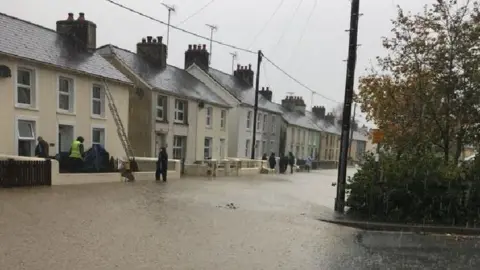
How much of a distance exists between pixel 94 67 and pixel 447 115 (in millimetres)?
15327

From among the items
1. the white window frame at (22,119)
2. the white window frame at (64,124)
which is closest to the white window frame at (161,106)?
the white window frame at (64,124)

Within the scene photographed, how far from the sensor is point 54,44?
72.1 ft

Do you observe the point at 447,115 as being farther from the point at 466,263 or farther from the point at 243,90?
the point at 243,90

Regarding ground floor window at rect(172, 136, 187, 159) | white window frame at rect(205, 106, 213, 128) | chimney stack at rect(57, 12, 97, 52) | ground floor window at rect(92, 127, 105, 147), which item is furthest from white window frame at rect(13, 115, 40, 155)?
white window frame at rect(205, 106, 213, 128)

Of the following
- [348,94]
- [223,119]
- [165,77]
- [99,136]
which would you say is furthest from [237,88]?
[348,94]

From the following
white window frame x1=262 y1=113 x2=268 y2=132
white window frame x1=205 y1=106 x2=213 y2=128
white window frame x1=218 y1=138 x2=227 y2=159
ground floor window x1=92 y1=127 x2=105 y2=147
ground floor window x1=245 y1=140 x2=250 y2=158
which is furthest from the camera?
white window frame x1=262 y1=113 x2=268 y2=132

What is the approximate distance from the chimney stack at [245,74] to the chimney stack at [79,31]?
82.6ft

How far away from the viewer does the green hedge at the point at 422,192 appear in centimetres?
1236

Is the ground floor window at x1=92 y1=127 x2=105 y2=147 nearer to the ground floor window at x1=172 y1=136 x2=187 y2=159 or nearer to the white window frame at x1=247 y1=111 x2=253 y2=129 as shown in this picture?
the ground floor window at x1=172 y1=136 x2=187 y2=159

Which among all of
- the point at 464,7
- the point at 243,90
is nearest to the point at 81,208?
the point at 464,7

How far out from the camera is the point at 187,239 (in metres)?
8.73

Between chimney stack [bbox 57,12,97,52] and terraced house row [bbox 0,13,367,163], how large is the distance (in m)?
0.05

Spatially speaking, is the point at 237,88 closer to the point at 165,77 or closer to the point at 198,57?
the point at 198,57

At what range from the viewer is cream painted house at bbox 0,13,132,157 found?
59.2 ft
